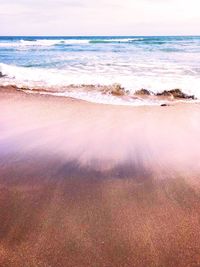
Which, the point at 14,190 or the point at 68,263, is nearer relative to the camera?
the point at 68,263

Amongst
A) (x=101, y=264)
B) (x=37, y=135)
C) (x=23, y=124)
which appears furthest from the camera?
(x=23, y=124)

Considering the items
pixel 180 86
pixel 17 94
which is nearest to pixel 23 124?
pixel 17 94

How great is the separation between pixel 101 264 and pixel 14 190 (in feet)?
3.88

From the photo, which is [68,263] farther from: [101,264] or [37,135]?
[37,135]

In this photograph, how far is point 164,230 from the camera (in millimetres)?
2367

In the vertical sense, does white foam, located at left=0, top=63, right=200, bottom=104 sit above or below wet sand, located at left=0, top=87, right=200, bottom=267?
below

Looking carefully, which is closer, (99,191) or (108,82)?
(99,191)

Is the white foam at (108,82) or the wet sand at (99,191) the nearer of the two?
the wet sand at (99,191)

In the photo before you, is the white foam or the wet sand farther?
the white foam

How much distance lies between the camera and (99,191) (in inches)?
114

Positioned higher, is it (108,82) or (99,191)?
(99,191)

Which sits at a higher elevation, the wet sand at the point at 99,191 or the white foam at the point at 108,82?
the wet sand at the point at 99,191

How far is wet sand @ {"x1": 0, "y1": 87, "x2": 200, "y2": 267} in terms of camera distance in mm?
2166

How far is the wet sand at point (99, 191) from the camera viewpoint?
2.17 meters
